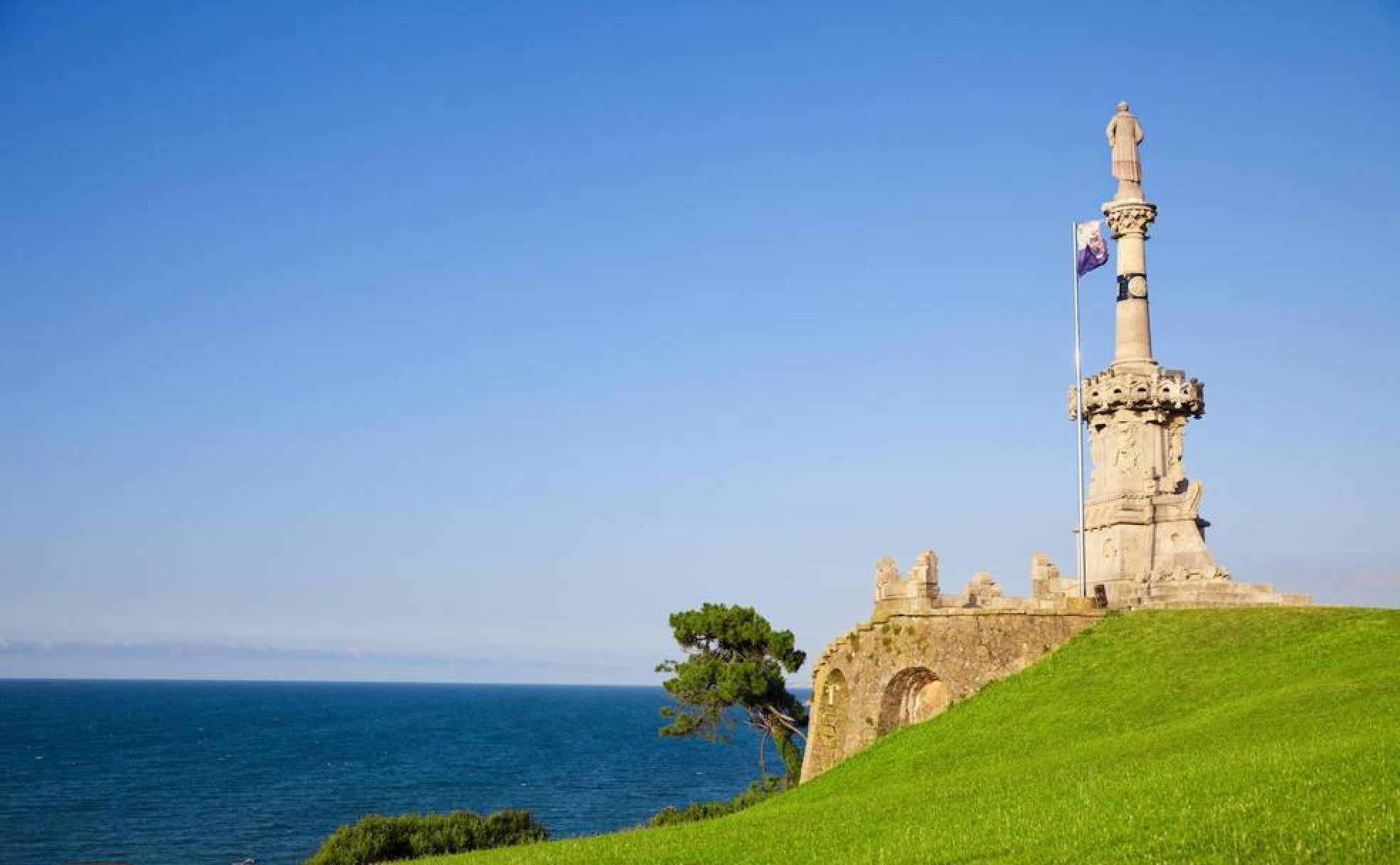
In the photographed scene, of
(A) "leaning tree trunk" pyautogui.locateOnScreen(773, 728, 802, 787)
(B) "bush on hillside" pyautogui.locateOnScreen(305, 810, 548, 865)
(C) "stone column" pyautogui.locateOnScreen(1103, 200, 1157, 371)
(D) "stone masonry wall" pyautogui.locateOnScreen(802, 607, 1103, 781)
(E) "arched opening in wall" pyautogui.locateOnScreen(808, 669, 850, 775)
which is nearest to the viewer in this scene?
(D) "stone masonry wall" pyautogui.locateOnScreen(802, 607, 1103, 781)

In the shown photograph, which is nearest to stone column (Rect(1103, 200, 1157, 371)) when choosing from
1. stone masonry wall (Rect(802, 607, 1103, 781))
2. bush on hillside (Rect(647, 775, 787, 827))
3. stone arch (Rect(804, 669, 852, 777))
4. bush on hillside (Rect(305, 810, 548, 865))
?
stone masonry wall (Rect(802, 607, 1103, 781))

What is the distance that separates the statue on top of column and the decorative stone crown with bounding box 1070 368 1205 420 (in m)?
6.36

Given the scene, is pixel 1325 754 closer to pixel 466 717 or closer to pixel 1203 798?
pixel 1203 798

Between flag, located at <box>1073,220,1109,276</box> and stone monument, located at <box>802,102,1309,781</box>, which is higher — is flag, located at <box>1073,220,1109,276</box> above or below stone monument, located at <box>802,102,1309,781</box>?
above

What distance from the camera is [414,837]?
4366 cm

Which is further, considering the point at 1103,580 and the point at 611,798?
the point at 611,798

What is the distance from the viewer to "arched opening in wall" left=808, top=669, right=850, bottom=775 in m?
36.4

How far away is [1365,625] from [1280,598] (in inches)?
229

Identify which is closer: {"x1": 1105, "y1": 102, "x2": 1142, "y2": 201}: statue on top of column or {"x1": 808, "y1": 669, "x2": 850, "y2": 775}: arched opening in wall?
{"x1": 808, "y1": 669, "x2": 850, "y2": 775}: arched opening in wall

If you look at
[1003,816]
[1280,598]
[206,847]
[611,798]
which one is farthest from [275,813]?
[1003,816]

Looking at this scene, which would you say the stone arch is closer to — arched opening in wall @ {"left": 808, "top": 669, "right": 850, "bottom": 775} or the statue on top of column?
arched opening in wall @ {"left": 808, "top": 669, "right": 850, "bottom": 775}

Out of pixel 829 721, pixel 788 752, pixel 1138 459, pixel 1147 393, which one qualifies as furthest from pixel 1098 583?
pixel 788 752

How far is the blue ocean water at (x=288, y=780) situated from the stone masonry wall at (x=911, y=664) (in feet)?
96.4

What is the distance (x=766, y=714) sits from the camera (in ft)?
166
